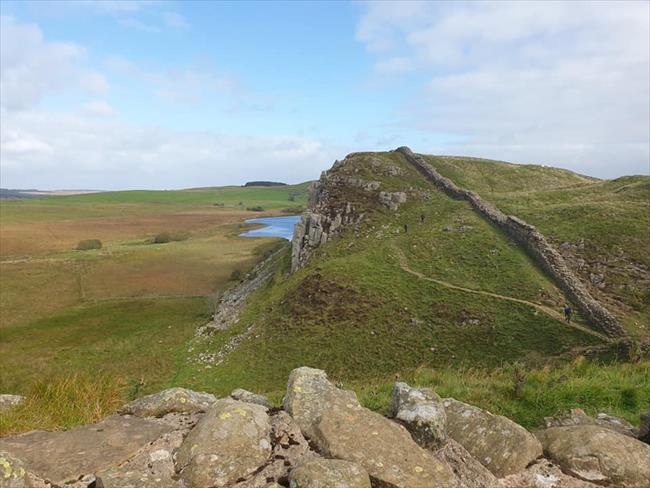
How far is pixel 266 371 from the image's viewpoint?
34719 mm

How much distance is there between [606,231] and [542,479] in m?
45.7

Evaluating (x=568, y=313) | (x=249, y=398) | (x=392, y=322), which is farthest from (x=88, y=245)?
(x=249, y=398)

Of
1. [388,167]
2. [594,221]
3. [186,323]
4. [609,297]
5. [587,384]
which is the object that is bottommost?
[186,323]

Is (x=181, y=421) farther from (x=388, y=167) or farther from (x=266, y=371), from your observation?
(x=388, y=167)

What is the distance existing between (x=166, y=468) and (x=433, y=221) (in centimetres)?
5168

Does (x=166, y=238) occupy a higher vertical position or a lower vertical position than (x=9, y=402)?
lower

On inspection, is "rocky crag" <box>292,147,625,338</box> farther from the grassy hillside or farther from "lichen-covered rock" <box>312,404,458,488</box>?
"lichen-covered rock" <box>312,404,458,488</box>

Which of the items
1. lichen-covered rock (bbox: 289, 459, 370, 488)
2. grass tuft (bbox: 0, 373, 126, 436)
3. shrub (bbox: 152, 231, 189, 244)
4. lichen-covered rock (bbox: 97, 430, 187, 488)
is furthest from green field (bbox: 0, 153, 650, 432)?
shrub (bbox: 152, 231, 189, 244)

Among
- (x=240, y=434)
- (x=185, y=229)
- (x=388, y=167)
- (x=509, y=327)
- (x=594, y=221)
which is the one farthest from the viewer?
(x=185, y=229)

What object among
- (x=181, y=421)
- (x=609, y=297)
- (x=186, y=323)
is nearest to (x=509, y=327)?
(x=609, y=297)

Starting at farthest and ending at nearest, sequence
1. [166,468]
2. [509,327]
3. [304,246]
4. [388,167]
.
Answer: [388,167]
[304,246]
[509,327]
[166,468]

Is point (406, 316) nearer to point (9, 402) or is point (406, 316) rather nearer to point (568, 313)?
point (568, 313)

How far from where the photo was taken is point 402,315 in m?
37.2

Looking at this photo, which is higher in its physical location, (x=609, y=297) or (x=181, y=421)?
(x=181, y=421)
